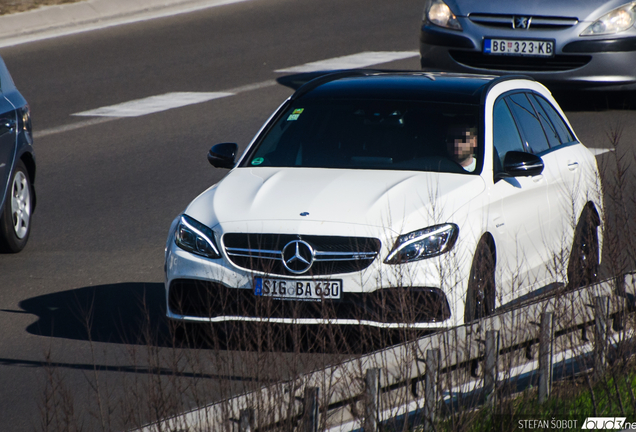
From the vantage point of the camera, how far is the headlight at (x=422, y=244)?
6129mm

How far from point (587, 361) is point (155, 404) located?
83.1 inches

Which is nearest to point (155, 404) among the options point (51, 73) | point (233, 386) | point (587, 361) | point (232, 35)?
point (233, 386)

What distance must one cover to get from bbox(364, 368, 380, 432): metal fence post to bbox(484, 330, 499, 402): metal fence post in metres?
0.60

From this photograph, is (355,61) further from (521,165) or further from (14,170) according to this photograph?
(521,165)

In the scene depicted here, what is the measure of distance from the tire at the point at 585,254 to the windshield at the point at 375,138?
0.82 metres

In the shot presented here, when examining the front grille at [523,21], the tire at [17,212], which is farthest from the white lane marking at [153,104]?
the tire at [17,212]

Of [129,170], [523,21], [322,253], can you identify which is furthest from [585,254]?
[523,21]

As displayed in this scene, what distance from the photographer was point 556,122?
8258 millimetres

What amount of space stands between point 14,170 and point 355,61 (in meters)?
10.6

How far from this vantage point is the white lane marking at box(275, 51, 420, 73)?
18.5m

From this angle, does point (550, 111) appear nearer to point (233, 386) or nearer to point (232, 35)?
point (233, 386)

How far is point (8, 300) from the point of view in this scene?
26.0 feet

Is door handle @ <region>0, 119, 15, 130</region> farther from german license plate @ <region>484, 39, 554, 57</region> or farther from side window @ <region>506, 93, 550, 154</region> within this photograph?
german license plate @ <region>484, 39, 554, 57</region>

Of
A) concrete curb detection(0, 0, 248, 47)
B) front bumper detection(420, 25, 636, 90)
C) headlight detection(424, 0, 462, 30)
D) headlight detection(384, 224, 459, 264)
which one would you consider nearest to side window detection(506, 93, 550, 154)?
headlight detection(384, 224, 459, 264)
